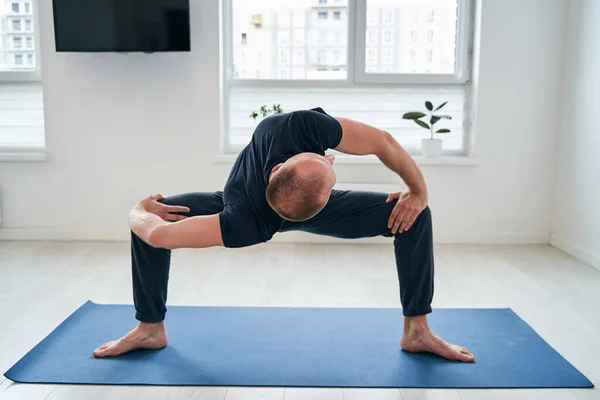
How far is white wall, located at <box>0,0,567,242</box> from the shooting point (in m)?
4.01

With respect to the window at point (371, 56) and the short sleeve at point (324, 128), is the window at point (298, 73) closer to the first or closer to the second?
the window at point (371, 56)

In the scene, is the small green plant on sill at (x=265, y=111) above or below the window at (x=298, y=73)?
below

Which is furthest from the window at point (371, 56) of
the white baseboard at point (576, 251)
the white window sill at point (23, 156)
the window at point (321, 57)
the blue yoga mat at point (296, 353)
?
the white window sill at point (23, 156)

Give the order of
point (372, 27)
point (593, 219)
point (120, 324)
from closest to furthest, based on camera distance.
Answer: point (120, 324) < point (593, 219) < point (372, 27)

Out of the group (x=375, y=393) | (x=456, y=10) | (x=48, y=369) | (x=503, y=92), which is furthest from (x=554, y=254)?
(x=48, y=369)

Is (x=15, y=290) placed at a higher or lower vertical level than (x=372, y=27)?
lower

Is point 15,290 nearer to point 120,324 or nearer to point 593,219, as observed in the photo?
point 120,324

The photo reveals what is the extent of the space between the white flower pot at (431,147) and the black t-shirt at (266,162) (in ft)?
7.18

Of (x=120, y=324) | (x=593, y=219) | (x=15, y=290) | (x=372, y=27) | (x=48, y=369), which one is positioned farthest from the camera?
(x=372, y=27)

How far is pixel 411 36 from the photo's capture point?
4.20m

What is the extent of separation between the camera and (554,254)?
383 centimetres

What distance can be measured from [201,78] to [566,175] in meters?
2.52

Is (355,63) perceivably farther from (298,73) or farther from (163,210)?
(163,210)

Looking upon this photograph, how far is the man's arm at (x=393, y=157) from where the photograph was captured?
78.4 inches
